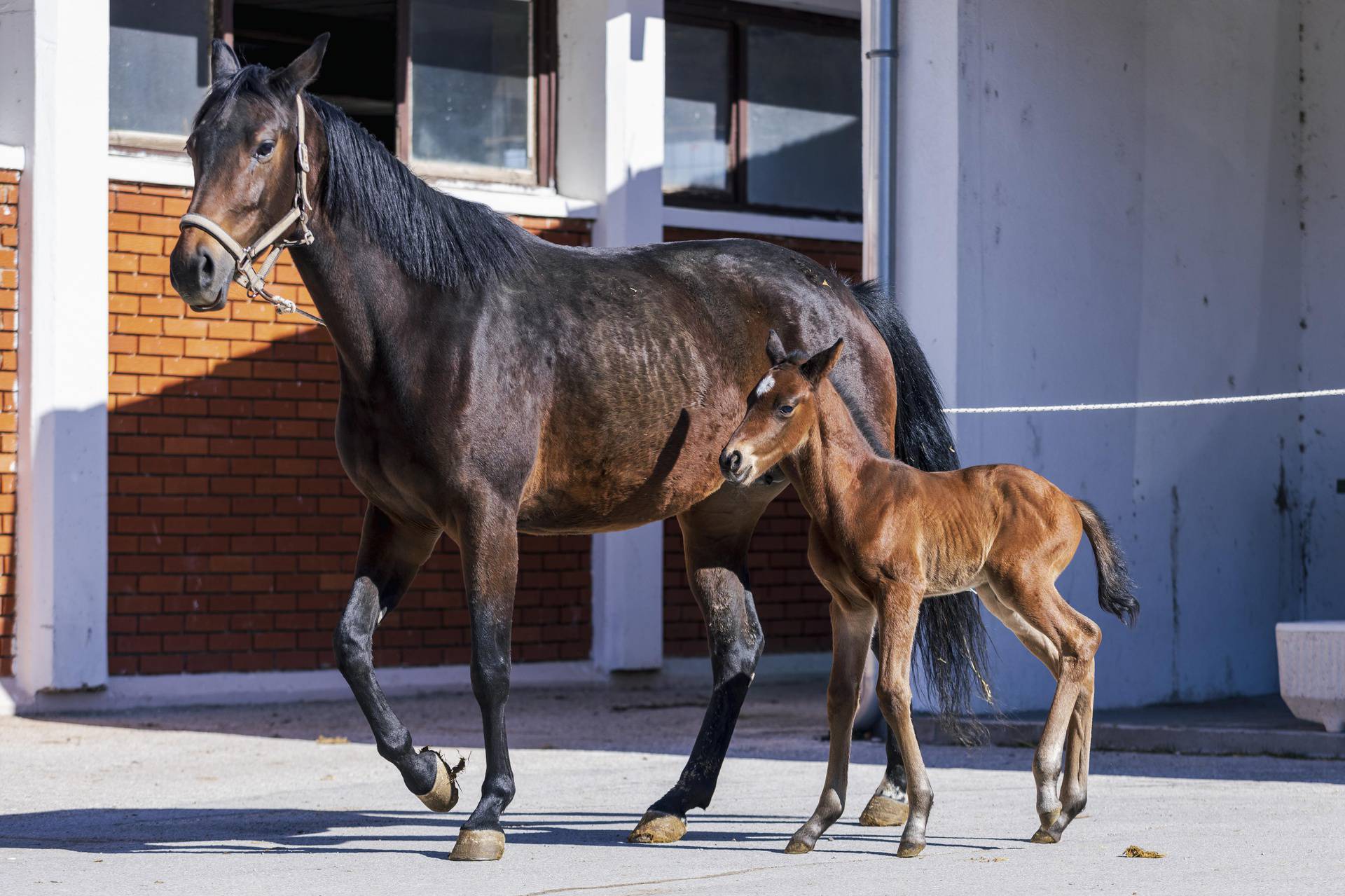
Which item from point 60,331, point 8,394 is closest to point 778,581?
point 60,331

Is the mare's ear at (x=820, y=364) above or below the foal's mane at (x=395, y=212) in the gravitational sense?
below

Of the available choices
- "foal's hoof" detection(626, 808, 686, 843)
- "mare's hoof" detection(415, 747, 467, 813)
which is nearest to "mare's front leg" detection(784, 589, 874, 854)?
"foal's hoof" detection(626, 808, 686, 843)

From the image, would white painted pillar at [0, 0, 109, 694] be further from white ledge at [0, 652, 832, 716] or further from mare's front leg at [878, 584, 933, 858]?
mare's front leg at [878, 584, 933, 858]

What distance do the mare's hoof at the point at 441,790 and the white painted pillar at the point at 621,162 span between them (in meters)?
6.57

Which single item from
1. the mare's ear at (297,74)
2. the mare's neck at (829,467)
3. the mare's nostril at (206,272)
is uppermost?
the mare's ear at (297,74)

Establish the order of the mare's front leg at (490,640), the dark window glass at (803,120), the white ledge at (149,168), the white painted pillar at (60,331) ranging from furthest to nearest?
the dark window glass at (803,120)
the white ledge at (149,168)
the white painted pillar at (60,331)
the mare's front leg at (490,640)

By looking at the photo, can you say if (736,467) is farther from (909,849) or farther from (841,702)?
(909,849)

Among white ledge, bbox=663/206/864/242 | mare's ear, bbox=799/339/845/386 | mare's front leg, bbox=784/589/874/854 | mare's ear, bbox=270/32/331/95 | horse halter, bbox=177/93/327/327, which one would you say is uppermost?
white ledge, bbox=663/206/864/242

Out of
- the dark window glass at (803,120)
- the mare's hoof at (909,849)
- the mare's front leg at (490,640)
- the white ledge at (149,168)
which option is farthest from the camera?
the dark window glass at (803,120)

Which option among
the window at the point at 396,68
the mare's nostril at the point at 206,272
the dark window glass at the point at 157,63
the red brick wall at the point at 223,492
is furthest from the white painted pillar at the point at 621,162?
the mare's nostril at the point at 206,272

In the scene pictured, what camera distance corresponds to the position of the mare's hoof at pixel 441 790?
597cm

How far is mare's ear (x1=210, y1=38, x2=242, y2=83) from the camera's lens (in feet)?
18.6

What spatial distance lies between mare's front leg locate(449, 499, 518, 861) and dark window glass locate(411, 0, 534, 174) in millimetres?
7268

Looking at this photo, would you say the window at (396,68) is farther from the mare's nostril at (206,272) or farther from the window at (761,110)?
the mare's nostril at (206,272)
